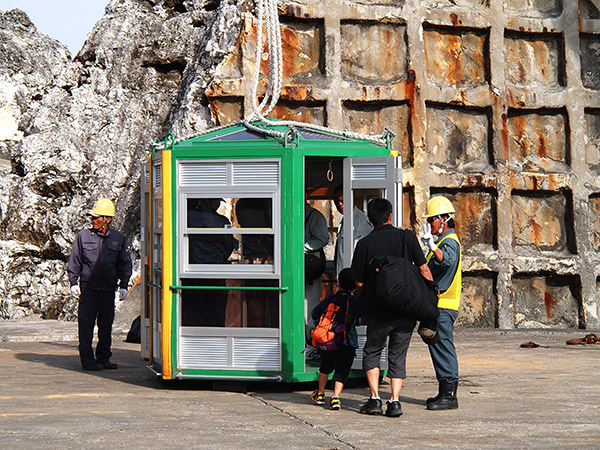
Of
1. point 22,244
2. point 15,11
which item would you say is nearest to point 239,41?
point 22,244

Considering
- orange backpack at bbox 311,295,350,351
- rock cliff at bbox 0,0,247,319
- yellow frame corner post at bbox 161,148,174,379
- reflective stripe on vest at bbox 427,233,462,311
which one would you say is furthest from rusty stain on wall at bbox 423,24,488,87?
orange backpack at bbox 311,295,350,351

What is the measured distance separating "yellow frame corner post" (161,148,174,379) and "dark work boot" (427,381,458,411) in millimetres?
2509

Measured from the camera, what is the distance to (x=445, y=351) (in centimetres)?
823

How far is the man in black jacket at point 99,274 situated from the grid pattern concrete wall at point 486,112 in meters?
2.93

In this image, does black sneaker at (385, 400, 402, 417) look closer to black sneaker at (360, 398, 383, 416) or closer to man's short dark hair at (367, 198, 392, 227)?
black sneaker at (360, 398, 383, 416)

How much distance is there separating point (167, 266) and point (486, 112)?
6.78 meters

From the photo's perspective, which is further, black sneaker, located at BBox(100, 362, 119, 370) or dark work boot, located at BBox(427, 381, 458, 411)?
black sneaker, located at BBox(100, 362, 119, 370)

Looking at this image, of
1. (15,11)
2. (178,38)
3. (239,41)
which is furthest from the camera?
(15,11)

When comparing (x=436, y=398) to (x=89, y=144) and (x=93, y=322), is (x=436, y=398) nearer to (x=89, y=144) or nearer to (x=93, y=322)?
(x=93, y=322)

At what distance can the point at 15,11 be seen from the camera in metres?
32.6

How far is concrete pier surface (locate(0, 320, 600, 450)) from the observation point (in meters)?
6.75

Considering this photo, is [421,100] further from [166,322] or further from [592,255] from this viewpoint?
[166,322]

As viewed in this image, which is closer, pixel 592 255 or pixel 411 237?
pixel 411 237

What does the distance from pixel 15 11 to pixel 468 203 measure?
23014mm
